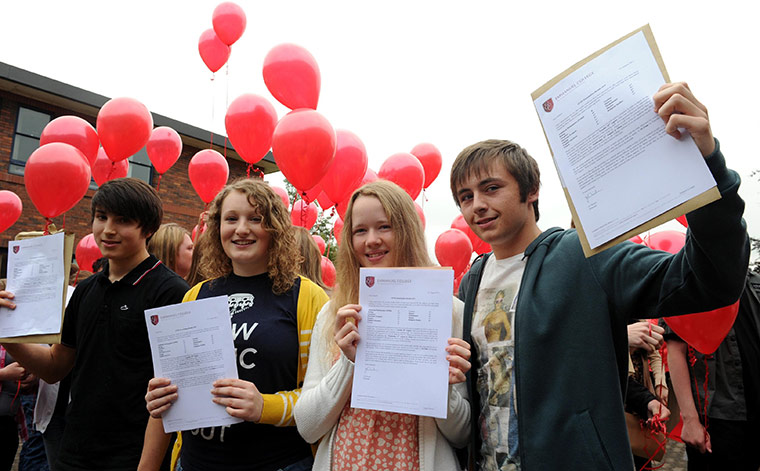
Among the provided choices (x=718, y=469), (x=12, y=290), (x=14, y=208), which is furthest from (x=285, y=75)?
(x=14, y=208)

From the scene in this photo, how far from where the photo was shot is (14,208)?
7414mm

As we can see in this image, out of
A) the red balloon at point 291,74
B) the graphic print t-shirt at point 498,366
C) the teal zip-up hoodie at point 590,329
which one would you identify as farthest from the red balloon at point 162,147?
the teal zip-up hoodie at point 590,329

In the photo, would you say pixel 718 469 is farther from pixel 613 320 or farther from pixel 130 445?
pixel 130 445

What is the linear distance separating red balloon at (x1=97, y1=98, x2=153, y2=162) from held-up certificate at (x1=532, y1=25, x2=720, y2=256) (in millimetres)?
5304

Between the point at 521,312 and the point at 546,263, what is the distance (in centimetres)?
21

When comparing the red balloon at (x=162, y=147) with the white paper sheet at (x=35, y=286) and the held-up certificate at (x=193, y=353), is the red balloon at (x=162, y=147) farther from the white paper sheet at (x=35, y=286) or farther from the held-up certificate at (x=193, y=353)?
the held-up certificate at (x=193, y=353)

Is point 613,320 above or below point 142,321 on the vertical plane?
below

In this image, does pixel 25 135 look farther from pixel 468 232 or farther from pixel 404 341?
pixel 404 341

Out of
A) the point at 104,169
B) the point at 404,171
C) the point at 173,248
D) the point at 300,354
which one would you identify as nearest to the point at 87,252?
the point at 104,169

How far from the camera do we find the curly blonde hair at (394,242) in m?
1.85

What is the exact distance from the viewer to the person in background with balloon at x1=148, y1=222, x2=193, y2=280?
3.34m

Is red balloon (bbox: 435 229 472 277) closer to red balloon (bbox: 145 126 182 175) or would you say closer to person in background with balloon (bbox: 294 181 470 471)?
person in background with balloon (bbox: 294 181 470 471)

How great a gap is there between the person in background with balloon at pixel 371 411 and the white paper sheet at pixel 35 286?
4.38 feet

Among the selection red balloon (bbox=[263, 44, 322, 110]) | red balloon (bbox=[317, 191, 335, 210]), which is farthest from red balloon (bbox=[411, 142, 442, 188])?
red balloon (bbox=[263, 44, 322, 110])
